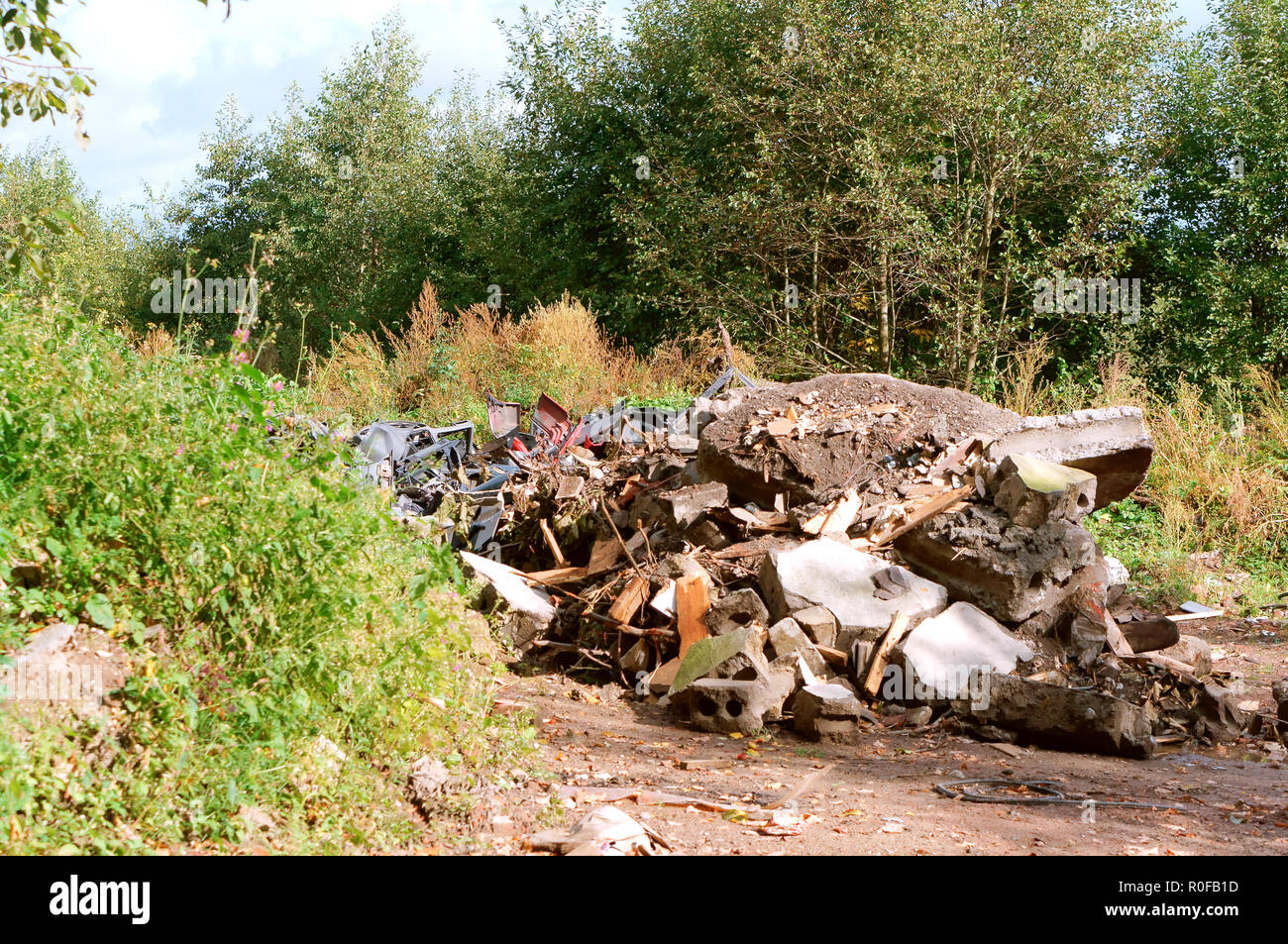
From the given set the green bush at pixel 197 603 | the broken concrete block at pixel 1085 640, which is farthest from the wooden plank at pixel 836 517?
the green bush at pixel 197 603

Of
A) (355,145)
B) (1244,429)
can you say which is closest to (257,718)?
(1244,429)

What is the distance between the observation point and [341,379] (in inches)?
575

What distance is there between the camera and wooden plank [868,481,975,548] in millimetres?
6973

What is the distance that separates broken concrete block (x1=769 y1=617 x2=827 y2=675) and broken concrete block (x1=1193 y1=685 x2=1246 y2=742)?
2212 mm

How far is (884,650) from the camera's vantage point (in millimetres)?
6219

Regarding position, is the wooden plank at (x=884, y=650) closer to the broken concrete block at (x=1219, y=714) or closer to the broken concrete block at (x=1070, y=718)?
the broken concrete block at (x=1070, y=718)

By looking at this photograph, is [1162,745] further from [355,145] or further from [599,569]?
[355,145]

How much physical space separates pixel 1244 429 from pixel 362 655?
11.3 m

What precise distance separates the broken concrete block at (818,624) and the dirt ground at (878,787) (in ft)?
2.31

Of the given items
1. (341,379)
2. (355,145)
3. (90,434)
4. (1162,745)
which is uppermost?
(355,145)

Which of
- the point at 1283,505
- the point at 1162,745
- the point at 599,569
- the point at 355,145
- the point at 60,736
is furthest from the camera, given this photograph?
the point at 355,145

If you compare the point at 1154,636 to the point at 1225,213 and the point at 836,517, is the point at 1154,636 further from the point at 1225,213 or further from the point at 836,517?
the point at 1225,213

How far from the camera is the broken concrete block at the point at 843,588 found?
6.41 meters

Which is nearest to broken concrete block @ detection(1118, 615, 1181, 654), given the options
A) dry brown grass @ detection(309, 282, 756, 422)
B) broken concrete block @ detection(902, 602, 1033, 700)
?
broken concrete block @ detection(902, 602, 1033, 700)
